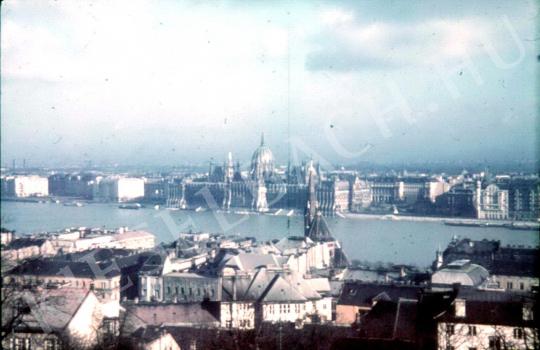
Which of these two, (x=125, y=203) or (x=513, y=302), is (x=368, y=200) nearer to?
(x=125, y=203)

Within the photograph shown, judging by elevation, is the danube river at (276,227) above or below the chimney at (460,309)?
below

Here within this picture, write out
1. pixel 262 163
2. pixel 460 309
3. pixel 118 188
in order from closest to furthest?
pixel 460 309 → pixel 118 188 → pixel 262 163

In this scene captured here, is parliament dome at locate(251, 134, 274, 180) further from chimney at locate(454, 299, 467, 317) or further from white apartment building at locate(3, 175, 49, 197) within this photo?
chimney at locate(454, 299, 467, 317)

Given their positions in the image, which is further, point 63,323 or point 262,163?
point 262,163

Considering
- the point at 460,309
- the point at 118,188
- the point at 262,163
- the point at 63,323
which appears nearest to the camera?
the point at 63,323

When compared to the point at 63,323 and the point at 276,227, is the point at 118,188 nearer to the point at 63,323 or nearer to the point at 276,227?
the point at 276,227

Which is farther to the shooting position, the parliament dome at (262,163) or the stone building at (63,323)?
the parliament dome at (262,163)

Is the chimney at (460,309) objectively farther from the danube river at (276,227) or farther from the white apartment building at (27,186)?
the white apartment building at (27,186)

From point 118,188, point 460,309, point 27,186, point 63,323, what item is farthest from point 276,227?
point 63,323

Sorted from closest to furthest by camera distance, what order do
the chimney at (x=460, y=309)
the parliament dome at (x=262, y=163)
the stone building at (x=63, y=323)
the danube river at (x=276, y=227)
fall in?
the stone building at (x=63, y=323), the chimney at (x=460, y=309), the danube river at (x=276, y=227), the parliament dome at (x=262, y=163)

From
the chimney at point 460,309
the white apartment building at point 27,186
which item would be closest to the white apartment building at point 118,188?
the white apartment building at point 27,186
